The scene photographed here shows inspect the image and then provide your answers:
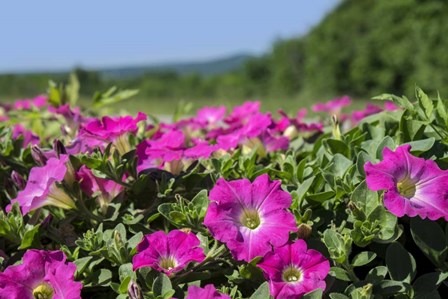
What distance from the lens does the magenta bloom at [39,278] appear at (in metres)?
1.01

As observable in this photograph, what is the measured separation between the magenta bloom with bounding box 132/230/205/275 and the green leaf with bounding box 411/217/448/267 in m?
0.36

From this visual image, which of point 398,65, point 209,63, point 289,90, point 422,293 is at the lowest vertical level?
point 209,63

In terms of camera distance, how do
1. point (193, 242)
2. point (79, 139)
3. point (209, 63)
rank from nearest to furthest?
point (193, 242)
point (79, 139)
point (209, 63)

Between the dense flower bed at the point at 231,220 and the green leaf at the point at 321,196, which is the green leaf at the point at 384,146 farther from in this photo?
the green leaf at the point at 321,196

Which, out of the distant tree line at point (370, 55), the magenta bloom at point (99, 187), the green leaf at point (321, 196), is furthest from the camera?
the distant tree line at point (370, 55)

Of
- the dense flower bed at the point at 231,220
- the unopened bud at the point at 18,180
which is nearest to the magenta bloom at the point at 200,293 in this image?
the dense flower bed at the point at 231,220

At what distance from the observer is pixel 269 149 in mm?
1522

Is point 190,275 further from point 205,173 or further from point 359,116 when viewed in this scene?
point 359,116

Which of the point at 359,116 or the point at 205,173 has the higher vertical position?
the point at 205,173

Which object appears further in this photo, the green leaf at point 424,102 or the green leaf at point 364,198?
the green leaf at point 424,102

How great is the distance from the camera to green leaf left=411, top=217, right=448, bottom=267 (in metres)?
1.07

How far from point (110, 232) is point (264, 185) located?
30 cm

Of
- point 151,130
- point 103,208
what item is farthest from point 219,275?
point 151,130

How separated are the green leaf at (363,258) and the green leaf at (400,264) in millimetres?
32
